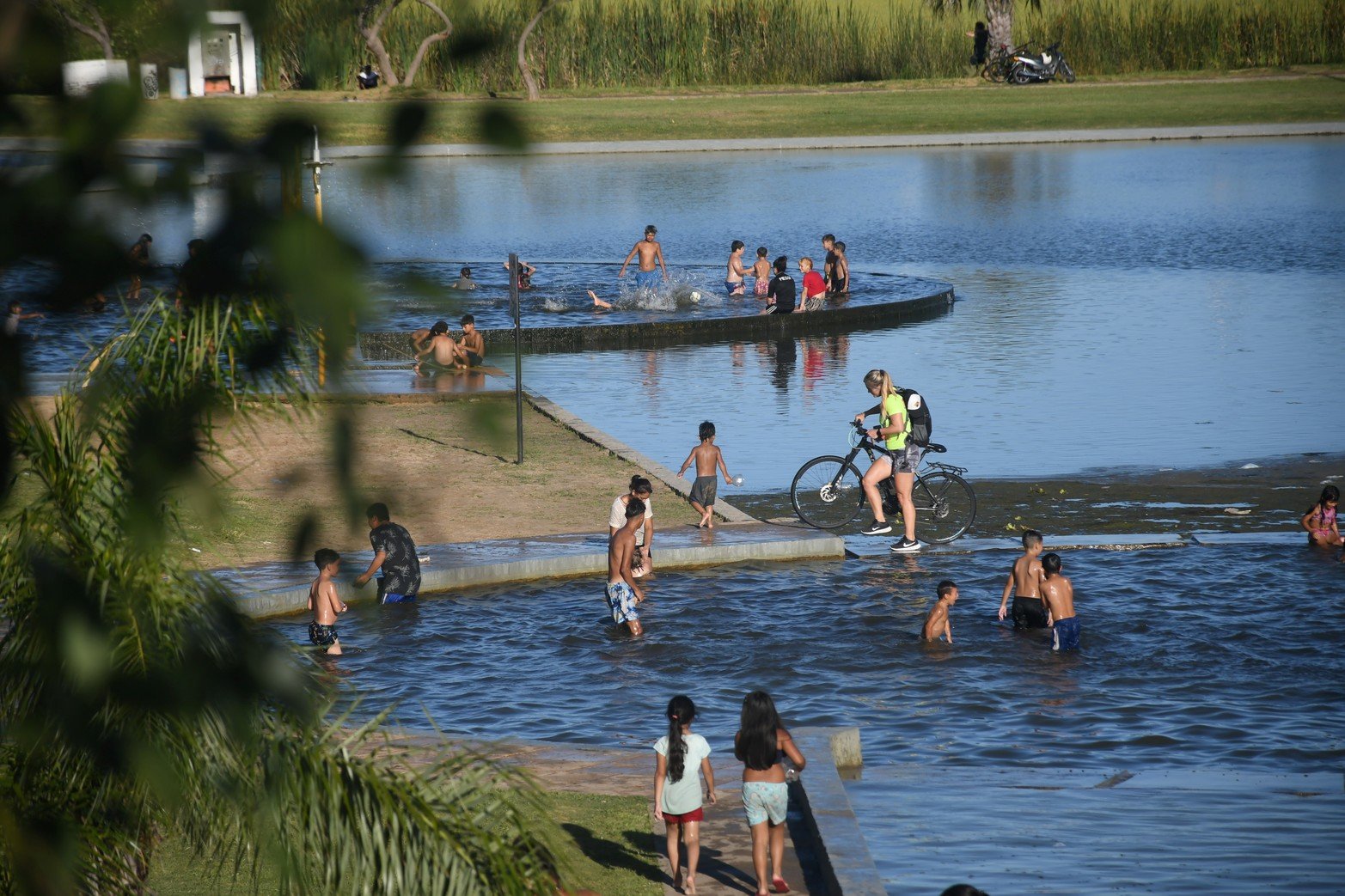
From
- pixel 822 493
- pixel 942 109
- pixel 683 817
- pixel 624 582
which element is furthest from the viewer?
pixel 942 109

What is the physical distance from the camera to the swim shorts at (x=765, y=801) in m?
7.91

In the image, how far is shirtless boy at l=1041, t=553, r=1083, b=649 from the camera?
12.1 metres

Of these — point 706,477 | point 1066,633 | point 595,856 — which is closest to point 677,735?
point 595,856

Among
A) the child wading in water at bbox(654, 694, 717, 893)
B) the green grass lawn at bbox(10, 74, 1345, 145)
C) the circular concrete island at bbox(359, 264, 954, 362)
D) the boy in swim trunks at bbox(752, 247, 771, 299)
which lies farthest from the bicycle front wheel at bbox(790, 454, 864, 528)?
the green grass lawn at bbox(10, 74, 1345, 145)

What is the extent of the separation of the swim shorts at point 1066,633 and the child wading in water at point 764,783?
14.8ft

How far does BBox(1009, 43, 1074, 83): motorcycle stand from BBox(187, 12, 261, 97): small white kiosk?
68.7 m

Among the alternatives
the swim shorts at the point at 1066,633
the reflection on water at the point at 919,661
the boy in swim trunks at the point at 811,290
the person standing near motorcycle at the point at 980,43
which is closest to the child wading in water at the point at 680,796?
the reflection on water at the point at 919,661

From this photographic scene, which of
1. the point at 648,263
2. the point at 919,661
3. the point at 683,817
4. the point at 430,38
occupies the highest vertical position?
the point at 430,38

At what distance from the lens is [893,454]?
15805mm

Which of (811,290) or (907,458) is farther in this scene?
(811,290)

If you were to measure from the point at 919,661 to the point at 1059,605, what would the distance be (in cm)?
108

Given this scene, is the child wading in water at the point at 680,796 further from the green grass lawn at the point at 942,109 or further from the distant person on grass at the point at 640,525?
the green grass lawn at the point at 942,109

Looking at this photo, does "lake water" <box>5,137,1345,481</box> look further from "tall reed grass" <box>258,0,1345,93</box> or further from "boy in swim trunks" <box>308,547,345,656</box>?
"tall reed grass" <box>258,0,1345,93</box>

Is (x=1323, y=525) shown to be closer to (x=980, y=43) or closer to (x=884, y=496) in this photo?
(x=884, y=496)
